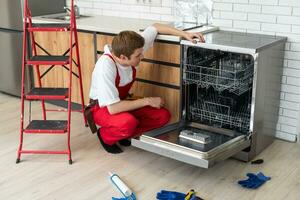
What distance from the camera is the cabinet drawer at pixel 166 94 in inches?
129

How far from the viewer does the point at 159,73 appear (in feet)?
10.9

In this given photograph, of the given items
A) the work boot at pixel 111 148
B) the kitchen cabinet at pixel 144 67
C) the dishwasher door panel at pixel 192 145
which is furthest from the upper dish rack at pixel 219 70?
the work boot at pixel 111 148

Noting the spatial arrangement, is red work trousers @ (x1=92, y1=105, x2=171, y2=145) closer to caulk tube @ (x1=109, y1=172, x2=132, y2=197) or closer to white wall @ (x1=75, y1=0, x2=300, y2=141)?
caulk tube @ (x1=109, y1=172, x2=132, y2=197)

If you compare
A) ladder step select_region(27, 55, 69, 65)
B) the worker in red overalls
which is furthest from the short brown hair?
ladder step select_region(27, 55, 69, 65)

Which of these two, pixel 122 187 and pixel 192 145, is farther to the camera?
pixel 192 145

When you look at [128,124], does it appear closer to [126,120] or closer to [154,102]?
[126,120]

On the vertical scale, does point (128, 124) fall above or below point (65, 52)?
below

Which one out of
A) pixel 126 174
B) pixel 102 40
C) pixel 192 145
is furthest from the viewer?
pixel 102 40

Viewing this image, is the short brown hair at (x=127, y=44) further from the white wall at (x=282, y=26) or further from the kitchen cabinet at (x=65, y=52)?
the white wall at (x=282, y=26)

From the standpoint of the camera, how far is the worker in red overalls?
116 inches

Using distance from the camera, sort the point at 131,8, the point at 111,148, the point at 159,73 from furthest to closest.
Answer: the point at 131,8 → the point at 159,73 → the point at 111,148

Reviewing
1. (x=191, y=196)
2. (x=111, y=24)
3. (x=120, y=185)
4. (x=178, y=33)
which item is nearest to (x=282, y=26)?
(x=178, y=33)

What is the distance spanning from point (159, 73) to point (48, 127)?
925 mm

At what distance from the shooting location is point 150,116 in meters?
3.28
